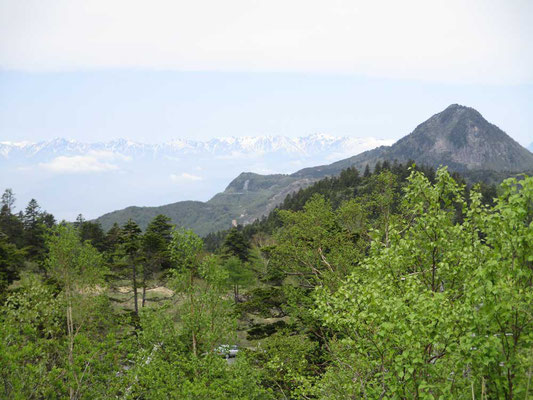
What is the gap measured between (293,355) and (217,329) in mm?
7225

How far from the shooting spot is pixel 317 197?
39.0 m

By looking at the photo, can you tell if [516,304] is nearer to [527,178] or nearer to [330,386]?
[527,178]

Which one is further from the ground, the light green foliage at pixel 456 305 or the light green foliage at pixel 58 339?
the light green foliage at pixel 456 305

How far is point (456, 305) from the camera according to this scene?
9.65 metres

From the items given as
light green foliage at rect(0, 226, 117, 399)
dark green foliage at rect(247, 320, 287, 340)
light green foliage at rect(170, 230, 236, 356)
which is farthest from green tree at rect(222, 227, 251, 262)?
light green foliage at rect(170, 230, 236, 356)

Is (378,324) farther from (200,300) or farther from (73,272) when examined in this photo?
(73,272)

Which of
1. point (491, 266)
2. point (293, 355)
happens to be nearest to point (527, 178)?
point (491, 266)

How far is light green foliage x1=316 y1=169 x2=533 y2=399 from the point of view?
8.95m

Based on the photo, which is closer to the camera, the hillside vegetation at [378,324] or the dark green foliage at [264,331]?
the hillside vegetation at [378,324]

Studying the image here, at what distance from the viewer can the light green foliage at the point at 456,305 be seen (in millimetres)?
8953

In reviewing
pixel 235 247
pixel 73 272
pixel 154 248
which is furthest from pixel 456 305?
pixel 235 247

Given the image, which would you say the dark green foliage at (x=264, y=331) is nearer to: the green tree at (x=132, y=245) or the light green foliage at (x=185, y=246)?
the green tree at (x=132, y=245)

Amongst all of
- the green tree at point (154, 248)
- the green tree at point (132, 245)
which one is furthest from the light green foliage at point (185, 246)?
the green tree at point (132, 245)

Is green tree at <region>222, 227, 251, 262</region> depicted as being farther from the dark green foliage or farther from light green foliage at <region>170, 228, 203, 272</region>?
light green foliage at <region>170, 228, 203, 272</region>
